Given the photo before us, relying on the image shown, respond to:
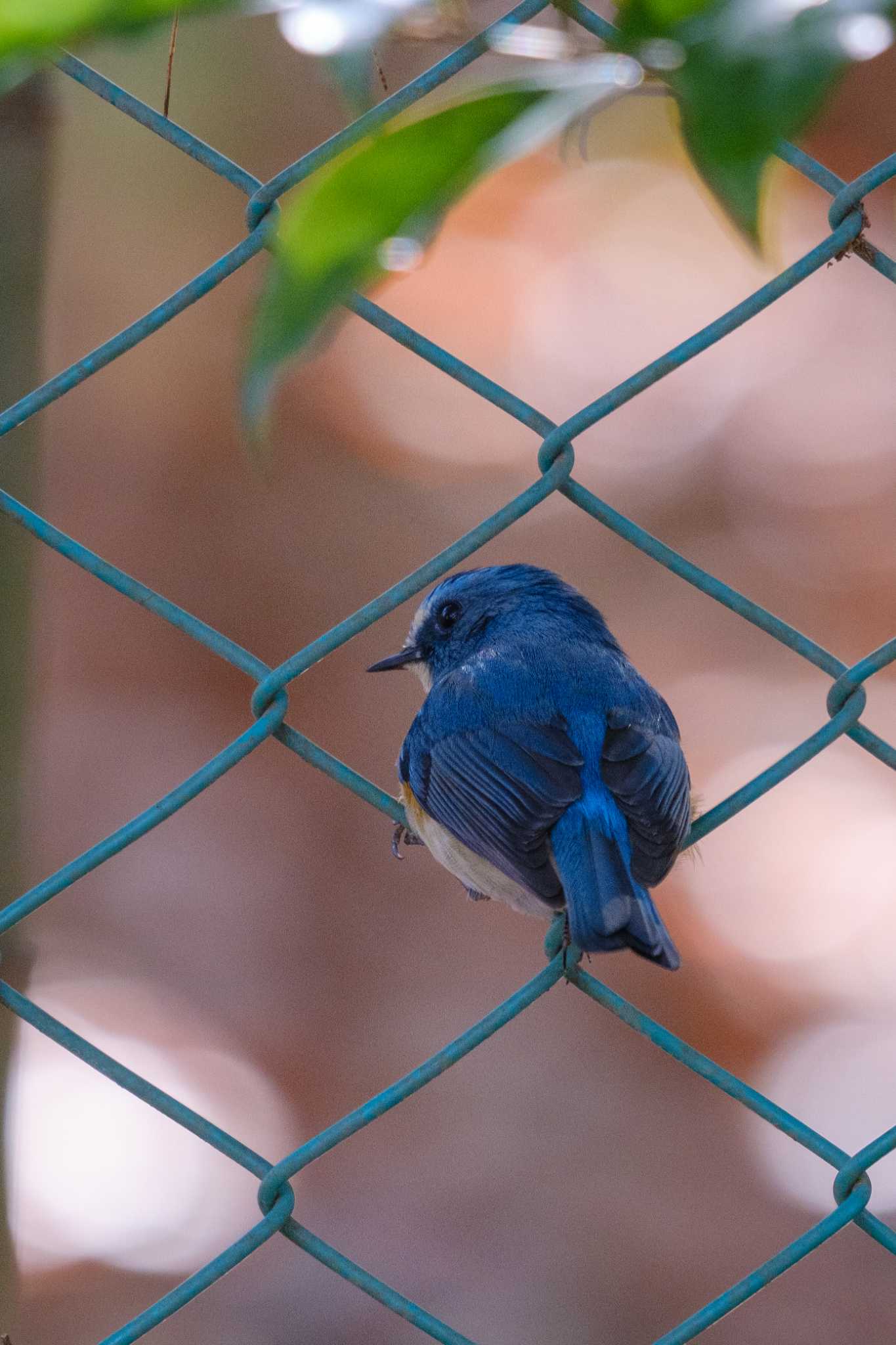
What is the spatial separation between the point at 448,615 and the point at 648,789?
2.69 ft

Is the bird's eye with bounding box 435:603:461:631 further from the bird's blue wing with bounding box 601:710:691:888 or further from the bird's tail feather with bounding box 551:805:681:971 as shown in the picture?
the bird's tail feather with bounding box 551:805:681:971

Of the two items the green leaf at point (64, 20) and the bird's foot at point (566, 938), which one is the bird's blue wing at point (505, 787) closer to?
the bird's foot at point (566, 938)

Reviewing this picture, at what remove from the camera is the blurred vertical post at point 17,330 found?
158 centimetres

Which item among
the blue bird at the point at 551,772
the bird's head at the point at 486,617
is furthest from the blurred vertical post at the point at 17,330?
the bird's head at the point at 486,617

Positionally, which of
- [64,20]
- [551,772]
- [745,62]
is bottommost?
[745,62]

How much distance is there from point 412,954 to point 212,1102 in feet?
2.37

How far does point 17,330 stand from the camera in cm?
159

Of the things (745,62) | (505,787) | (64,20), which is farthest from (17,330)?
(745,62)

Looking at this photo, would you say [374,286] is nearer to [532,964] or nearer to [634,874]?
[634,874]

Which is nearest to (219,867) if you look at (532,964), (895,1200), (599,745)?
(532,964)

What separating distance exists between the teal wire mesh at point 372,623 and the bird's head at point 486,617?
0.97 metres

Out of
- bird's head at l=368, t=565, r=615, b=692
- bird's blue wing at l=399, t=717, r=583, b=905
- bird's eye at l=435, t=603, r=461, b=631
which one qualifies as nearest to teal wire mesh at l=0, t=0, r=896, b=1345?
bird's blue wing at l=399, t=717, r=583, b=905

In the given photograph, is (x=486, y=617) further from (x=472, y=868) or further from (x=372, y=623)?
(x=372, y=623)

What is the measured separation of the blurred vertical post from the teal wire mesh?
263mm
